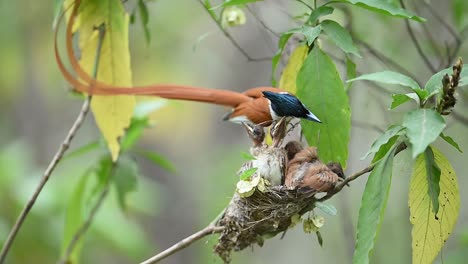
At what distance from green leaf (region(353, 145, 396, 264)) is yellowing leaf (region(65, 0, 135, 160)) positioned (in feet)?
2.51

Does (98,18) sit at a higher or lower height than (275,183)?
higher

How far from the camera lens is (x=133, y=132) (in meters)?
2.69

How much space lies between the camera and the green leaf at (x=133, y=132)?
8.74 ft

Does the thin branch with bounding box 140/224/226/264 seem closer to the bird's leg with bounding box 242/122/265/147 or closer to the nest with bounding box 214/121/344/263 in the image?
the nest with bounding box 214/121/344/263

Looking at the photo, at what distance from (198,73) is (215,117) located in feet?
1.24

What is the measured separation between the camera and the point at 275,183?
1793 mm

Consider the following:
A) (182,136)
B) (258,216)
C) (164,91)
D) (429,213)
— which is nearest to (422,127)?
(429,213)

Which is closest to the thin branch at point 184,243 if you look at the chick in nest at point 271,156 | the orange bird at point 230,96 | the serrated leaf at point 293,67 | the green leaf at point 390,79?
the chick in nest at point 271,156

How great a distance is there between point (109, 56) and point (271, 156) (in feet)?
1.66

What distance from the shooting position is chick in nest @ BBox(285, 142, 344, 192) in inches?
64.4

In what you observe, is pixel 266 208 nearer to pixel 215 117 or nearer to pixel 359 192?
pixel 359 192

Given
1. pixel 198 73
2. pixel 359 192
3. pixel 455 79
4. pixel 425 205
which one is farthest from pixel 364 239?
pixel 198 73

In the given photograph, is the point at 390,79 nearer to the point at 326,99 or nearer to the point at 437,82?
the point at 437,82

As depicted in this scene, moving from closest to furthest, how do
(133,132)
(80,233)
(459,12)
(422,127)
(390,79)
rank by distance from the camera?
(422,127) < (390,79) < (459,12) < (80,233) < (133,132)
